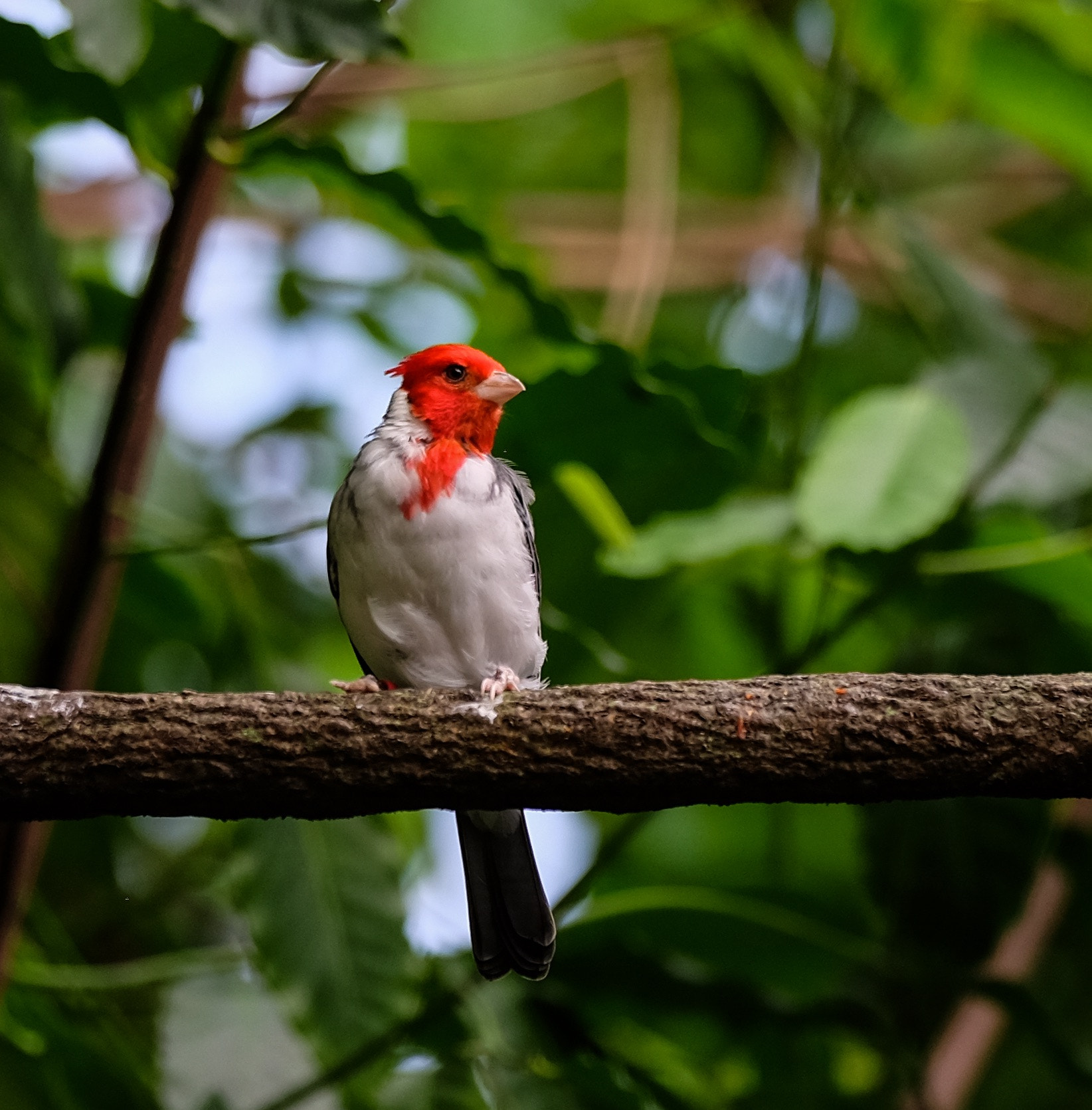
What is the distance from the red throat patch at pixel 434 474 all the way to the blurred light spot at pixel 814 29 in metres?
2.83

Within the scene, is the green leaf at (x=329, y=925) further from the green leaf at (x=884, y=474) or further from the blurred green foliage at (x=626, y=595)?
the green leaf at (x=884, y=474)

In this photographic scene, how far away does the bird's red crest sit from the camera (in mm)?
3123

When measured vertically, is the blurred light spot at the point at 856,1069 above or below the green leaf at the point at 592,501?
below

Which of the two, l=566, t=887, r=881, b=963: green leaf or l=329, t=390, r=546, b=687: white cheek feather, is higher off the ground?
l=329, t=390, r=546, b=687: white cheek feather

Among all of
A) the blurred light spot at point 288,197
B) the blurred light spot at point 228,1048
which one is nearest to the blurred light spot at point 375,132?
the blurred light spot at point 288,197

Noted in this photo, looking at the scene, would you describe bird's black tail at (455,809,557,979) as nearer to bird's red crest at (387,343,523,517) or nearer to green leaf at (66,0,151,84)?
bird's red crest at (387,343,523,517)

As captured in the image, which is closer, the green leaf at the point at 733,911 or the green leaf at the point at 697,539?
the green leaf at the point at 697,539

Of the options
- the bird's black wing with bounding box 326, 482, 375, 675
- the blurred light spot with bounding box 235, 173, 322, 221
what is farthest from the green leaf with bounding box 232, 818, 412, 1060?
the blurred light spot with bounding box 235, 173, 322, 221

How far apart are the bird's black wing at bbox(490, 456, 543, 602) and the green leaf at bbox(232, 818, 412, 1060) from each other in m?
0.78

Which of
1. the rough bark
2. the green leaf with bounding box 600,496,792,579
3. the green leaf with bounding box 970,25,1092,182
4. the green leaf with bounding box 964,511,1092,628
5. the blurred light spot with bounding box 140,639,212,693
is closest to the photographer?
the rough bark

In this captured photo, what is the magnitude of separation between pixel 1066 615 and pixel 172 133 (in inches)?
98.4

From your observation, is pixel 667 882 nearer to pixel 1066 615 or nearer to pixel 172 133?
pixel 1066 615

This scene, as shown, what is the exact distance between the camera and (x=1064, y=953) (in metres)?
4.23

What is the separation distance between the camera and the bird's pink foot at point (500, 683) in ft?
7.66
